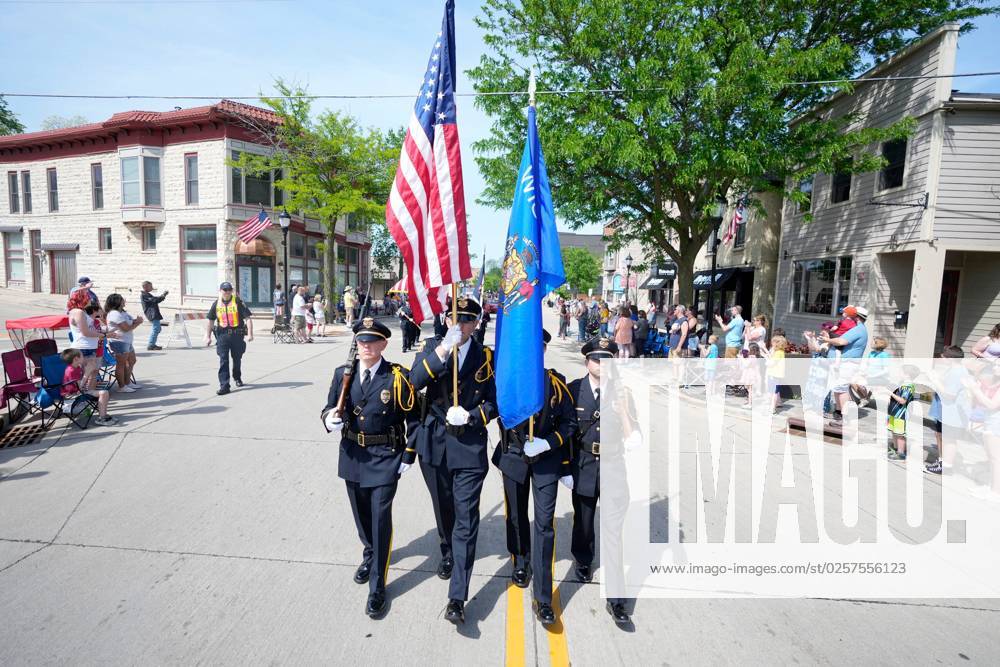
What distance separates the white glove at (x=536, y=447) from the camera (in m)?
3.34

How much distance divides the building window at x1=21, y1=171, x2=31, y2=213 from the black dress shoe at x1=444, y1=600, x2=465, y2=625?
130 feet

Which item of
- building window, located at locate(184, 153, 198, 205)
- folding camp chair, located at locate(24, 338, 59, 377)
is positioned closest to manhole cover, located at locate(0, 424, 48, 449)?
folding camp chair, located at locate(24, 338, 59, 377)

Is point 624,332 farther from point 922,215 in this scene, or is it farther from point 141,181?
point 141,181

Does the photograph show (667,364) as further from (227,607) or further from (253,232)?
(253,232)

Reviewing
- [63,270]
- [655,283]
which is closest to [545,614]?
[655,283]

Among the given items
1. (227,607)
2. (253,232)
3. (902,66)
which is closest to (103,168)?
(253,232)

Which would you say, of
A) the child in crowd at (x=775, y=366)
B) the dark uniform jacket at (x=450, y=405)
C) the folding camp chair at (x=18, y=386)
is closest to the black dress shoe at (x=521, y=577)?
the dark uniform jacket at (x=450, y=405)

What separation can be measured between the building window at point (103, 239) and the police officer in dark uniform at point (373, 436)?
3210 centimetres

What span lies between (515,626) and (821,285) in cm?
1664

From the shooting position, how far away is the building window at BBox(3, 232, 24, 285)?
30.4 meters

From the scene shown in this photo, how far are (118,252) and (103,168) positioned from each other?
186 inches

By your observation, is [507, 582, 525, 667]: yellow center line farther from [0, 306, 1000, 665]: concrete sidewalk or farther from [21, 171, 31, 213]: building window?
[21, 171, 31, 213]: building window

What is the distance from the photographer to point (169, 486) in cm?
515

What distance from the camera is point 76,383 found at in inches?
274
